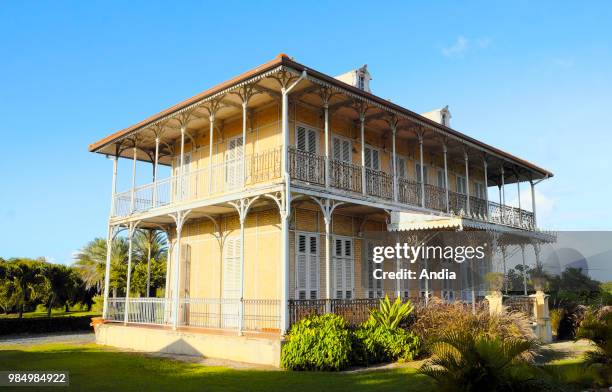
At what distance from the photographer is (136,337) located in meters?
17.0

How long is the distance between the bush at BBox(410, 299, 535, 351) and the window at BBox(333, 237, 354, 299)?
11.8ft

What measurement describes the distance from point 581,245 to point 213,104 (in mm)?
21276

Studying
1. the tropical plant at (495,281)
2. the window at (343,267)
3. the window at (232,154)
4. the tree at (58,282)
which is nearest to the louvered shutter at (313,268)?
the window at (343,267)

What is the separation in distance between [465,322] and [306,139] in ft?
25.4

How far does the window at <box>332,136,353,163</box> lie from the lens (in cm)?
1802

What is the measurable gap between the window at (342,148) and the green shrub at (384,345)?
6.73 metres

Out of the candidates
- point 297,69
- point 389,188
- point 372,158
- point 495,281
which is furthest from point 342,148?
point 495,281

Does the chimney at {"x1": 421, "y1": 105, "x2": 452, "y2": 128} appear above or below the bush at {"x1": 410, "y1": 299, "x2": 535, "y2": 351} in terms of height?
above

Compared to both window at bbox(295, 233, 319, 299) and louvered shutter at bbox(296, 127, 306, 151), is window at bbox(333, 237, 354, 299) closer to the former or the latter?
window at bbox(295, 233, 319, 299)

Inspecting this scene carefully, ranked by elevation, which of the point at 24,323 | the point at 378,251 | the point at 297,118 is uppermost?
the point at 297,118

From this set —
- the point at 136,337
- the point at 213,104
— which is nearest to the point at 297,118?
the point at 213,104

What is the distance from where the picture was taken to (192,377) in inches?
443

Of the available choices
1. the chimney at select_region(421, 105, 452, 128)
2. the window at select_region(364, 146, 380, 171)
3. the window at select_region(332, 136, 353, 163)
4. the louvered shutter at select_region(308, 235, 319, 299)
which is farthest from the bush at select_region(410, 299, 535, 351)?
the chimney at select_region(421, 105, 452, 128)

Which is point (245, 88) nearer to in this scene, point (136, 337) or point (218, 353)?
point (218, 353)
